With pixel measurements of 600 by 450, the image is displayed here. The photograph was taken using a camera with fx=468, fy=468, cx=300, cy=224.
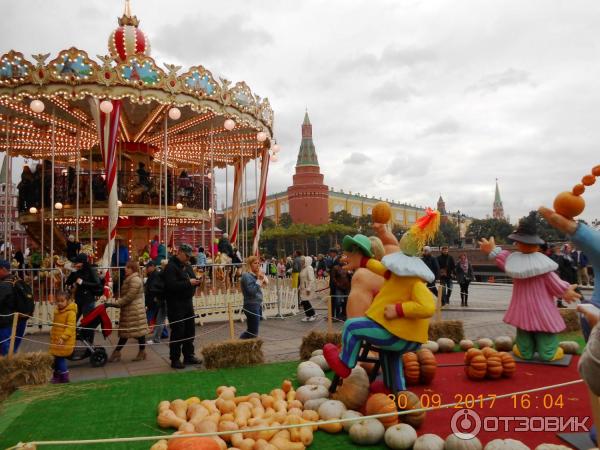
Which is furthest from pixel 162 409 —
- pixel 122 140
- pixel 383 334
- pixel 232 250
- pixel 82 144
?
pixel 82 144

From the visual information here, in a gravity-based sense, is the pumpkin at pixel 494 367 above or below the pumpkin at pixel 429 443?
above

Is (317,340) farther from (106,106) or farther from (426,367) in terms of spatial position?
(106,106)

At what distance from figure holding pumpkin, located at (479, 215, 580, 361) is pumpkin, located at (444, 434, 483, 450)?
3.00m

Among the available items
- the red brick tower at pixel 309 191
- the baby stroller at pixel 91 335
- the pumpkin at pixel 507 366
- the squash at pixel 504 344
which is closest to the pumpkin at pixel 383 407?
the pumpkin at pixel 507 366

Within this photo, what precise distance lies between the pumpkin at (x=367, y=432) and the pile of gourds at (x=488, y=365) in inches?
75.6

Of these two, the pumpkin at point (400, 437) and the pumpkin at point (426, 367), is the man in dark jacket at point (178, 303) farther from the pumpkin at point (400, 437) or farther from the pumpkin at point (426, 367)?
the pumpkin at point (400, 437)

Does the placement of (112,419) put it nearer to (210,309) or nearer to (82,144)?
(210,309)

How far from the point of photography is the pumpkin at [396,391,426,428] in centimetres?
380

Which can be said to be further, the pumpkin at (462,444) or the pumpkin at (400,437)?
the pumpkin at (400,437)

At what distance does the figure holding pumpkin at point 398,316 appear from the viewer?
13.0 ft

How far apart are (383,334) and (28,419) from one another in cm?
346

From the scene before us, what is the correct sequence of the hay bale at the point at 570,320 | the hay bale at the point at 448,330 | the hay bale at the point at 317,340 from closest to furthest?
the hay bale at the point at 317,340, the hay bale at the point at 448,330, the hay bale at the point at 570,320

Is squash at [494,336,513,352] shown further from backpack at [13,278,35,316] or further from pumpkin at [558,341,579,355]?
backpack at [13,278,35,316]

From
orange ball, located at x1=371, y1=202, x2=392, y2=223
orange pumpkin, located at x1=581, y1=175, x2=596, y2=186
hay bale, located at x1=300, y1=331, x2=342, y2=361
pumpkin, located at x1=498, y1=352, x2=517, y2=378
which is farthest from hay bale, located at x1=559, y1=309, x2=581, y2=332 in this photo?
orange pumpkin, located at x1=581, y1=175, x2=596, y2=186
